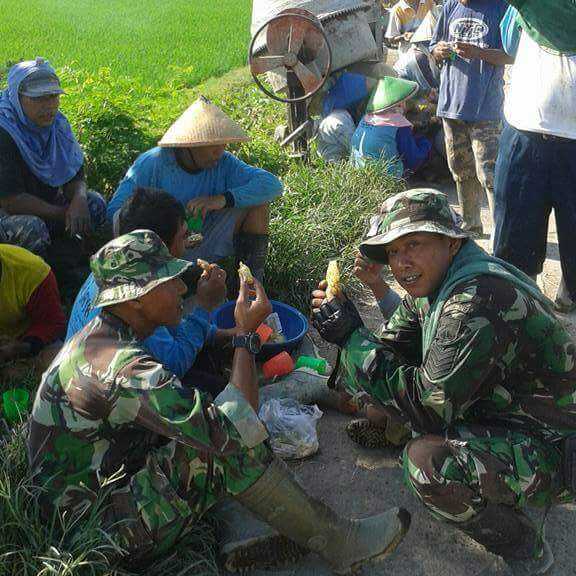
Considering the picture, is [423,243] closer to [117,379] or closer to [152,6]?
[117,379]

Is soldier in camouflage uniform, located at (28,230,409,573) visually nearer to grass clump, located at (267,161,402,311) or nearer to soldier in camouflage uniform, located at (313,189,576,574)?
soldier in camouflage uniform, located at (313,189,576,574)

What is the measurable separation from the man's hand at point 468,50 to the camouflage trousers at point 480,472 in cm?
359

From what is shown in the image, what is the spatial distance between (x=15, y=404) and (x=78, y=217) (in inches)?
66.1

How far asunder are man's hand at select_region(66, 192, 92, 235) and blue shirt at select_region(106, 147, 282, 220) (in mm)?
368

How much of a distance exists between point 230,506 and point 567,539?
52.3 inches

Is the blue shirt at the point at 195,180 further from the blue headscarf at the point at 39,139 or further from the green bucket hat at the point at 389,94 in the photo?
the green bucket hat at the point at 389,94

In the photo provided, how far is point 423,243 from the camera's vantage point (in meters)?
2.67

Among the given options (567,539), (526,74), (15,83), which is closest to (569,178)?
(526,74)

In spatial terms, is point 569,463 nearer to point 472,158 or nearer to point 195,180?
point 195,180

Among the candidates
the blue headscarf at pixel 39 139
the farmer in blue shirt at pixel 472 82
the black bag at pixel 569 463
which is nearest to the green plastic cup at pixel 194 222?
the blue headscarf at pixel 39 139

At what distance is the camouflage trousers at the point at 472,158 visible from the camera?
17.8 feet

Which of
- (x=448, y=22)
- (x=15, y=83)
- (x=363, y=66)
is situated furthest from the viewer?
(x=363, y=66)

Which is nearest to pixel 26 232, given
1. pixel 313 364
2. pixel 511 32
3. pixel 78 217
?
pixel 78 217

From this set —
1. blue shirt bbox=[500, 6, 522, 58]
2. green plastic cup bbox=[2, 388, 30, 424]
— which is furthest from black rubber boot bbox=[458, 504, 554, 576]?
blue shirt bbox=[500, 6, 522, 58]
